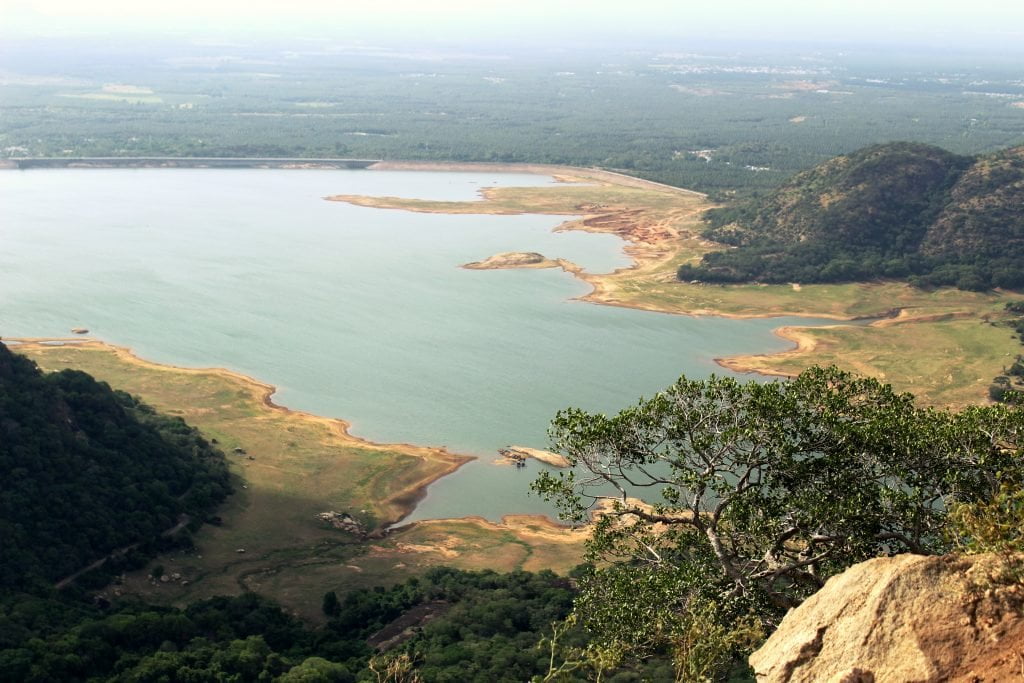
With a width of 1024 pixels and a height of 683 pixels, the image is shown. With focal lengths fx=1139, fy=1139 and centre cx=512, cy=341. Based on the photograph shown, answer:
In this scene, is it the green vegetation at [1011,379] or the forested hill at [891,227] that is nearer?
the green vegetation at [1011,379]

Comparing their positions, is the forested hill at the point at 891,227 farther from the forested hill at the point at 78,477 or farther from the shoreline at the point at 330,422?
the forested hill at the point at 78,477

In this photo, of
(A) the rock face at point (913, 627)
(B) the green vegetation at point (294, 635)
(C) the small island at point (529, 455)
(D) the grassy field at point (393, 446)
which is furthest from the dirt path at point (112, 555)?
(A) the rock face at point (913, 627)

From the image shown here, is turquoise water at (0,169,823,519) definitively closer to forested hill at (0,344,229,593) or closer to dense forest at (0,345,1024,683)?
dense forest at (0,345,1024,683)

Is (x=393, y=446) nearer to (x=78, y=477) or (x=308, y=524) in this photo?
(x=308, y=524)

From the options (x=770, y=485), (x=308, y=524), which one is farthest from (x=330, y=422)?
(x=770, y=485)

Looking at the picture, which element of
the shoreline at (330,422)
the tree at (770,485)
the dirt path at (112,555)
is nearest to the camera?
the tree at (770,485)
